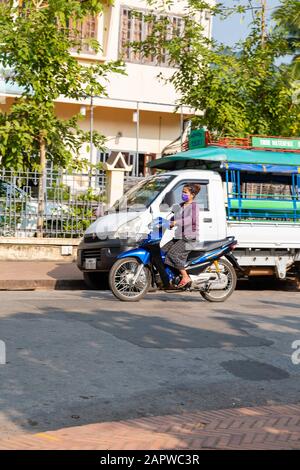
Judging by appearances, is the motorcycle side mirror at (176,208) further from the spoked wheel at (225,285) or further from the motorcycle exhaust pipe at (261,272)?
the motorcycle exhaust pipe at (261,272)

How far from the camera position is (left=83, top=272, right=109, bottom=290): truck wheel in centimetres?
1431

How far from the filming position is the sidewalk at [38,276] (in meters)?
14.3

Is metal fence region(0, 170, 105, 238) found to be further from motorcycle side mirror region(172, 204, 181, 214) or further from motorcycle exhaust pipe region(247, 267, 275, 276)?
motorcycle side mirror region(172, 204, 181, 214)

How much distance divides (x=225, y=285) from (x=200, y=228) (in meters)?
1.59

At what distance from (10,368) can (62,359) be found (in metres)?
0.62

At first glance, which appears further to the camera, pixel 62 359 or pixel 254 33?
pixel 254 33

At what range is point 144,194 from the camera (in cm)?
1357

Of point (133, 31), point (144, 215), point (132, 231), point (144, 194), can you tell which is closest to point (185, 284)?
point (132, 231)

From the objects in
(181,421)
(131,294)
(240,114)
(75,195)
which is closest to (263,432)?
(181,421)

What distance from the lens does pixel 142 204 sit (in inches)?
525

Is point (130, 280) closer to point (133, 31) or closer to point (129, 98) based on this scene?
point (129, 98)

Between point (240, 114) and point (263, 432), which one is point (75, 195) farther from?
point (263, 432)

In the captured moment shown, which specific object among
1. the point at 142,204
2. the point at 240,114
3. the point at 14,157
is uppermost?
the point at 240,114
